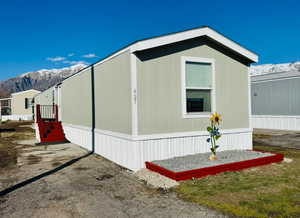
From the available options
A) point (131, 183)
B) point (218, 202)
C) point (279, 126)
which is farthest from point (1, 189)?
point (279, 126)

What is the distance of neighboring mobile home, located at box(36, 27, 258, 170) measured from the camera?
20.9 ft

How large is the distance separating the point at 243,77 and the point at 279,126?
1137 centimetres

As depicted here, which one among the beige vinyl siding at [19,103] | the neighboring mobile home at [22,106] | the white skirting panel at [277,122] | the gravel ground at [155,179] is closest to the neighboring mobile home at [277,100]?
the white skirting panel at [277,122]

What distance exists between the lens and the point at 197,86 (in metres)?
7.19

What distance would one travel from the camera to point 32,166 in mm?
7223

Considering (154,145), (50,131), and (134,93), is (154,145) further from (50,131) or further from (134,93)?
(50,131)

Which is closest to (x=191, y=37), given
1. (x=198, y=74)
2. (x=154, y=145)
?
(x=198, y=74)

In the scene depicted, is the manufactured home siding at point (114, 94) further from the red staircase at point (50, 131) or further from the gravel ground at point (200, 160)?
the red staircase at point (50, 131)

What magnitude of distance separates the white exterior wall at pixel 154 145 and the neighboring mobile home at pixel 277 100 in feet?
33.9

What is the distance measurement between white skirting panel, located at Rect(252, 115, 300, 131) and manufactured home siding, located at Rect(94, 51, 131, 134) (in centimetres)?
1364

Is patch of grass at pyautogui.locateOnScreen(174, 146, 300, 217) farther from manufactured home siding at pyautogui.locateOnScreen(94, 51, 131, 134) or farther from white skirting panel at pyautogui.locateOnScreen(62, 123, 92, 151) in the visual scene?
white skirting panel at pyautogui.locateOnScreen(62, 123, 92, 151)

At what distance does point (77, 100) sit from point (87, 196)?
7493 mm

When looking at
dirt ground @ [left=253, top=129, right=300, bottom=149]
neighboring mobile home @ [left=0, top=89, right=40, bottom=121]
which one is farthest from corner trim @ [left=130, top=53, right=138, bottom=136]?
neighboring mobile home @ [left=0, top=89, right=40, bottom=121]

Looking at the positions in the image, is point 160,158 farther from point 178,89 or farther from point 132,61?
point 132,61
